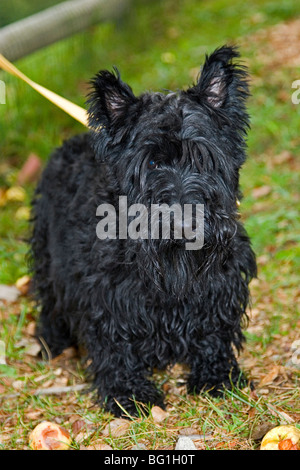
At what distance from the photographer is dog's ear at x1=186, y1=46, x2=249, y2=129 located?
10.3 ft

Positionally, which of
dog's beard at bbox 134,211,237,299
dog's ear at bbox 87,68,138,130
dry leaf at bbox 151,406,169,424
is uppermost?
dog's ear at bbox 87,68,138,130

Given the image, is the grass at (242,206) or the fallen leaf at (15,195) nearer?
the grass at (242,206)

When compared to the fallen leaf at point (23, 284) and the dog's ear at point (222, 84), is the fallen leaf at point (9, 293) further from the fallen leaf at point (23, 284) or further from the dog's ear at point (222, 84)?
the dog's ear at point (222, 84)

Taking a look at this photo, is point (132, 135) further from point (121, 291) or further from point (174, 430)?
point (174, 430)

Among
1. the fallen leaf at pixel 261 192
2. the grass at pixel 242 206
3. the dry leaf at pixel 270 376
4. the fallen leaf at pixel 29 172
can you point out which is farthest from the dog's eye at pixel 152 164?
the fallen leaf at pixel 29 172

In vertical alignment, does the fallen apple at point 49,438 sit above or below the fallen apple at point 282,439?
below

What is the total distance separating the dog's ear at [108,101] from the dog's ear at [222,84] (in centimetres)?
31

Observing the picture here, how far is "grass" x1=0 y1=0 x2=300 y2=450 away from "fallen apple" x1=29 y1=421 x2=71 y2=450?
0.12 m

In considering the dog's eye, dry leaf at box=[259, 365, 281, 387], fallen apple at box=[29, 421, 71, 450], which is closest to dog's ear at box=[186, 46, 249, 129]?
the dog's eye

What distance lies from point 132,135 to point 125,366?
1.22 metres

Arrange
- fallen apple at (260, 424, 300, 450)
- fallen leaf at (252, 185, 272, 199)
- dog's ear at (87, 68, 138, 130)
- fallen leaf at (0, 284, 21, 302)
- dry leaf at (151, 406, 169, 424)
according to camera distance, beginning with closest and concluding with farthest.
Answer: fallen apple at (260, 424, 300, 450) → dog's ear at (87, 68, 138, 130) → dry leaf at (151, 406, 169, 424) → fallen leaf at (0, 284, 21, 302) → fallen leaf at (252, 185, 272, 199)

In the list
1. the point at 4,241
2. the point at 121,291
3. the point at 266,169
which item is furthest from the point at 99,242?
the point at 266,169

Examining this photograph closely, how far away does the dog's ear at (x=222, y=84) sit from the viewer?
313cm

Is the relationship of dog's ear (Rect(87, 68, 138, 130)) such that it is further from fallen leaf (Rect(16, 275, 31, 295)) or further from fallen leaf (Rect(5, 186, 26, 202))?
fallen leaf (Rect(5, 186, 26, 202))
